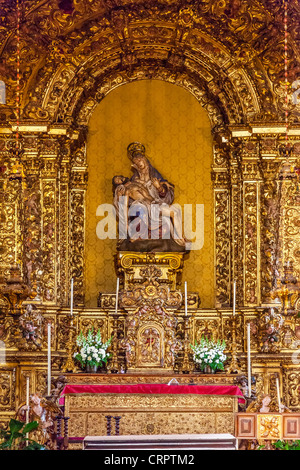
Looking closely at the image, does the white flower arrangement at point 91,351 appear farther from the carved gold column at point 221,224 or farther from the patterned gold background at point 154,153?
the carved gold column at point 221,224

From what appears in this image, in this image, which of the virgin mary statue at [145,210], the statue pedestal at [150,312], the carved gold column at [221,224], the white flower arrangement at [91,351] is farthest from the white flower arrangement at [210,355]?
the virgin mary statue at [145,210]

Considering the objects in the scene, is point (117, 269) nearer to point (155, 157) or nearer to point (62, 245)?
point (62, 245)

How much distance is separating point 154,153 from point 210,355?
4.22 meters

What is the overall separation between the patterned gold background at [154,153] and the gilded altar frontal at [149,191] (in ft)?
0.09

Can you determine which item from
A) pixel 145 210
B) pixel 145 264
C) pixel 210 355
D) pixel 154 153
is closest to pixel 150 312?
pixel 145 264

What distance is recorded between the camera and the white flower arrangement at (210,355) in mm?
16172

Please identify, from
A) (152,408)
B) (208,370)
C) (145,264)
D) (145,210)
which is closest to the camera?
(152,408)

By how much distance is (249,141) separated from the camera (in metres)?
17.4

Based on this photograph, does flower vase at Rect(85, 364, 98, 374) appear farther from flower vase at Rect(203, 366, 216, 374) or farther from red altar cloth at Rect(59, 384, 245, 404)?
flower vase at Rect(203, 366, 216, 374)

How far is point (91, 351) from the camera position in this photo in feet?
52.8

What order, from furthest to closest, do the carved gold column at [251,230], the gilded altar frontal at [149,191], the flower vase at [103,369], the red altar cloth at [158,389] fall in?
1. the carved gold column at [251,230]
2. the flower vase at [103,369]
3. the gilded altar frontal at [149,191]
4. the red altar cloth at [158,389]

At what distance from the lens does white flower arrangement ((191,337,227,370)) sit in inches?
637

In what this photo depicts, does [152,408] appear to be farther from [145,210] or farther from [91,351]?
[145,210]

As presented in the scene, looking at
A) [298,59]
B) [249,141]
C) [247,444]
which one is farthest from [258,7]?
[247,444]
